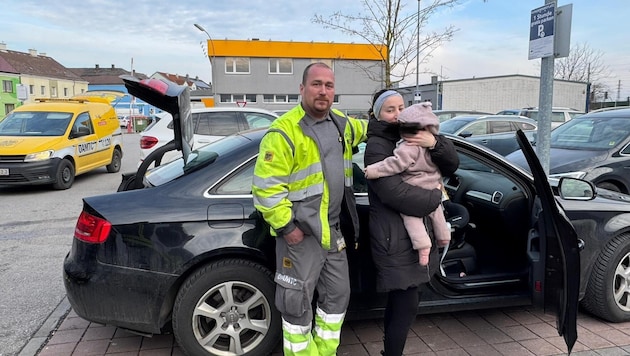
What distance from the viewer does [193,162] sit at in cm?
309

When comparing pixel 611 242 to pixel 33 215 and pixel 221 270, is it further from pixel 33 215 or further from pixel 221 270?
pixel 33 215

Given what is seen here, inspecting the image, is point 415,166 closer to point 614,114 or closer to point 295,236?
point 295,236

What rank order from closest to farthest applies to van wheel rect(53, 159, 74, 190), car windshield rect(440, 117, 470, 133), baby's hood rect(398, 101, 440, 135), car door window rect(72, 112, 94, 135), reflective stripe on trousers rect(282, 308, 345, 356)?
baby's hood rect(398, 101, 440, 135), reflective stripe on trousers rect(282, 308, 345, 356), van wheel rect(53, 159, 74, 190), car door window rect(72, 112, 94, 135), car windshield rect(440, 117, 470, 133)

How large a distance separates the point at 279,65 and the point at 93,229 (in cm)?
3717

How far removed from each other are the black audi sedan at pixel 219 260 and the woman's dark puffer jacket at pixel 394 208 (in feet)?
1.18

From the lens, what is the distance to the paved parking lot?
3.03 meters

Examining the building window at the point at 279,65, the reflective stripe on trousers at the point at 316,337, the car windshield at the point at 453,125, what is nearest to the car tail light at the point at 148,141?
the reflective stripe on trousers at the point at 316,337

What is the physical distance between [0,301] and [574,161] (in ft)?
22.3

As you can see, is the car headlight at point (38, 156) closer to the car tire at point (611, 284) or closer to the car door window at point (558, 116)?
the car tire at point (611, 284)

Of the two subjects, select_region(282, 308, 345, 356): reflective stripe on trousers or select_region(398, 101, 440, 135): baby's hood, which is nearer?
select_region(398, 101, 440, 135): baby's hood

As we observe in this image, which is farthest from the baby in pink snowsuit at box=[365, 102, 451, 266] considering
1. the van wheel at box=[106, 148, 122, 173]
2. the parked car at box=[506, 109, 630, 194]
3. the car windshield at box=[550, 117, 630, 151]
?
the van wheel at box=[106, 148, 122, 173]

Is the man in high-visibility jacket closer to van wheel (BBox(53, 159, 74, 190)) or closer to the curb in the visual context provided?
the curb

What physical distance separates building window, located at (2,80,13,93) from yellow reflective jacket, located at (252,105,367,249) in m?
57.8

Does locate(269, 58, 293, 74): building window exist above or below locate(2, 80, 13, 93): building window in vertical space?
above
